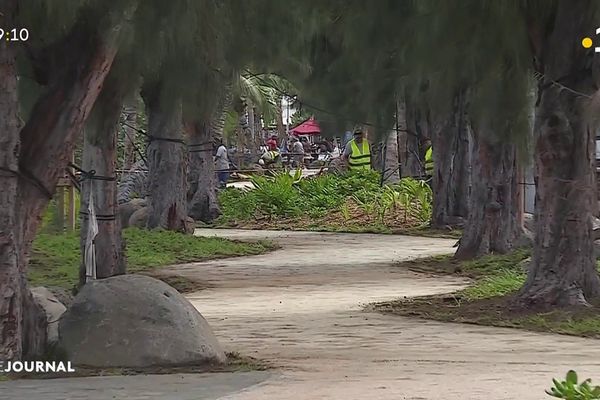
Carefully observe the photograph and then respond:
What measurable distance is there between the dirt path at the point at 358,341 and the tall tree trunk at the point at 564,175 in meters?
0.97

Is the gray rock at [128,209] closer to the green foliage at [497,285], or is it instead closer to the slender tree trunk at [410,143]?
the slender tree trunk at [410,143]

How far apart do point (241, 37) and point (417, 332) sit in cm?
274

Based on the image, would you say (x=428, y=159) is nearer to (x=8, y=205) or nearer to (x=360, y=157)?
(x=360, y=157)

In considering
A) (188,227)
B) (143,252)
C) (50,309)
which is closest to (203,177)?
(188,227)

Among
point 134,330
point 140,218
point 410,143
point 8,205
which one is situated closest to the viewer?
point 8,205

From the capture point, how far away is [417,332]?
→ 27.2ft

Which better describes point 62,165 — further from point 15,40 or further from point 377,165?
point 377,165

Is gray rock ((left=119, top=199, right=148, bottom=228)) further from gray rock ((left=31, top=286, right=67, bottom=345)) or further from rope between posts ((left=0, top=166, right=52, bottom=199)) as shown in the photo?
rope between posts ((left=0, top=166, right=52, bottom=199))

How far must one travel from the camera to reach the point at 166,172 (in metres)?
16.2

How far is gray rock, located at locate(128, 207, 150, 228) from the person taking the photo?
17531 mm

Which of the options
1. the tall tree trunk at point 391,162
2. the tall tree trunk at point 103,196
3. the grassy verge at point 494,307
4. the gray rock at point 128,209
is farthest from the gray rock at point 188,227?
the tall tree trunk at point 391,162

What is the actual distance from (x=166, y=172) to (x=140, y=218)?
185 centimetres

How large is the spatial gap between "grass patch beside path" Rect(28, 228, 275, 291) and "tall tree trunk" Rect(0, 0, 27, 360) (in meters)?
4.47

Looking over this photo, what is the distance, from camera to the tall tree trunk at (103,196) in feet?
31.5
